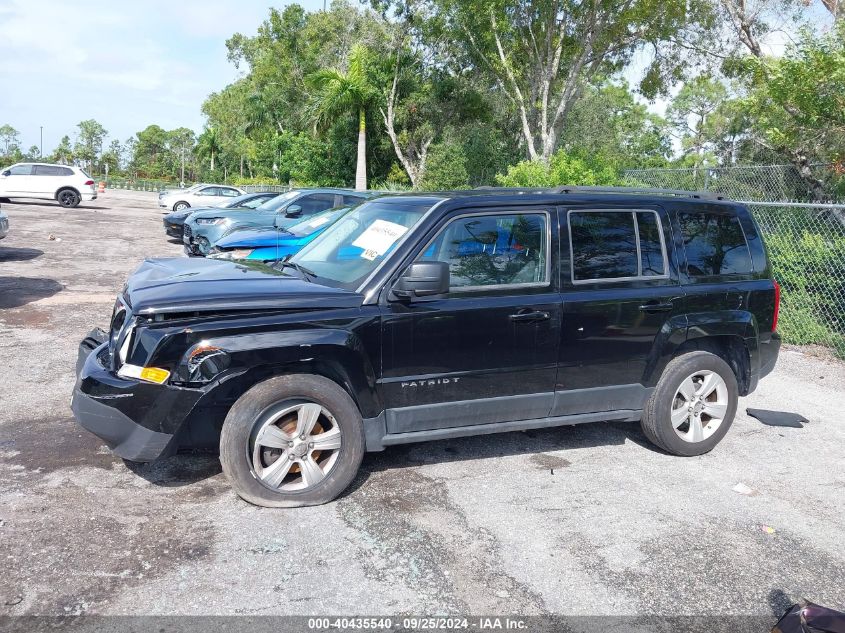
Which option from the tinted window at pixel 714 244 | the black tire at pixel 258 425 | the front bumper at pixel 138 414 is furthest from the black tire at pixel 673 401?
the front bumper at pixel 138 414

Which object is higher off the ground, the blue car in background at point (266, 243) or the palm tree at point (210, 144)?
the palm tree at point (210, 144)

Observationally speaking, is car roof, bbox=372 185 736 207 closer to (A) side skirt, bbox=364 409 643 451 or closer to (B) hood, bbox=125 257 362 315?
(B) hood, bbox=125 257 362 315

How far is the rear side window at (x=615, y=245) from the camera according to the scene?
4918 mm

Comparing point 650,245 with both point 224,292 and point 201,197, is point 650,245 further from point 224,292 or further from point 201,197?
point 201,197

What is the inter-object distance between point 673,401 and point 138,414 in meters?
3.61

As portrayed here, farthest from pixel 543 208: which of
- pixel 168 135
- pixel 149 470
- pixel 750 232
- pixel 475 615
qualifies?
pixel 168 135

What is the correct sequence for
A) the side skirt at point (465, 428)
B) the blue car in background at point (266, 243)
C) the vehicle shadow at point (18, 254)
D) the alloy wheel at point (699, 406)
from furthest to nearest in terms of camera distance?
the vehicle shadow at point (18, 254) → the blue car in background at point (266, 243) → the alloy wheel at point (699, 406) → the side skirt at point (465, 428)

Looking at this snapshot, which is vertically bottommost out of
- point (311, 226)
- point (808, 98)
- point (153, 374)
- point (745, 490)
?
point (745, 490)

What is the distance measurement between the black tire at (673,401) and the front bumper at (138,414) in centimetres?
317

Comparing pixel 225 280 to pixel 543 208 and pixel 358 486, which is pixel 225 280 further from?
pixel 543 208

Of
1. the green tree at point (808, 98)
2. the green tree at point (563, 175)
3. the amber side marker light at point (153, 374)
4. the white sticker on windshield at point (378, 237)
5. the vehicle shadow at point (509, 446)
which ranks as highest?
the green tree at point (808, 98)

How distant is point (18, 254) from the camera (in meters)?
14.0

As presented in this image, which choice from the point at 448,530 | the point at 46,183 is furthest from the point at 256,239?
the point at 46,183

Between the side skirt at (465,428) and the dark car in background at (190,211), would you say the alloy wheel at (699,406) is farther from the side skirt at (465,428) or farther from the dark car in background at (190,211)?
the dark car in background at (190,211)
